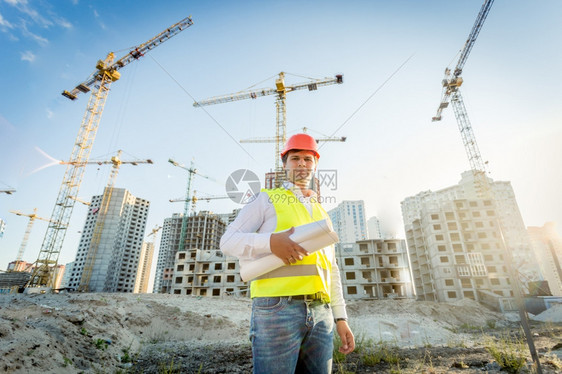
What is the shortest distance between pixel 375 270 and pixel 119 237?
80236 mm

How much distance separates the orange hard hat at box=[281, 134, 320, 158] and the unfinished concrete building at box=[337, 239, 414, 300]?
3811 cm

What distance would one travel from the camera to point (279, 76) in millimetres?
44469

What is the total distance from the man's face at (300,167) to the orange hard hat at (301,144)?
1.4 inches

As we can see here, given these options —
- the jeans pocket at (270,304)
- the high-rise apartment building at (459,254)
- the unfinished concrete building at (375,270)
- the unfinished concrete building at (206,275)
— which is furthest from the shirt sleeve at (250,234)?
the unfinished concrete building at (206,275)

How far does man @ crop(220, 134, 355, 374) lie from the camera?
122 cm

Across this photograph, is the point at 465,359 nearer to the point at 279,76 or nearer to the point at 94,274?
the point at 279,76

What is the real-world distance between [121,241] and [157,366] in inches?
3712

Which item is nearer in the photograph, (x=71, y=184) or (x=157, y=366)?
(x=157, y=366)

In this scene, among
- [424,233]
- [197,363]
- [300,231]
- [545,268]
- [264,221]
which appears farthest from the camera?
[545,268]

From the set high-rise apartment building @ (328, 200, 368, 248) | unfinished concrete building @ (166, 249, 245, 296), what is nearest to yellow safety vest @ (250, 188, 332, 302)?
unfinished concrete building @ (166, 249, 245, 296)

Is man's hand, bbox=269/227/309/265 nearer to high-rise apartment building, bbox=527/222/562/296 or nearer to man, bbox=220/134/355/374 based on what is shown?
man, bbox=220/134/355/374

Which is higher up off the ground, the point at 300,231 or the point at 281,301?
the point at 300,231

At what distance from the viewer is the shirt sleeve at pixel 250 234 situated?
1.31 metres

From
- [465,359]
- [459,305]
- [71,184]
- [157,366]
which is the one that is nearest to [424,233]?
[459,305]
